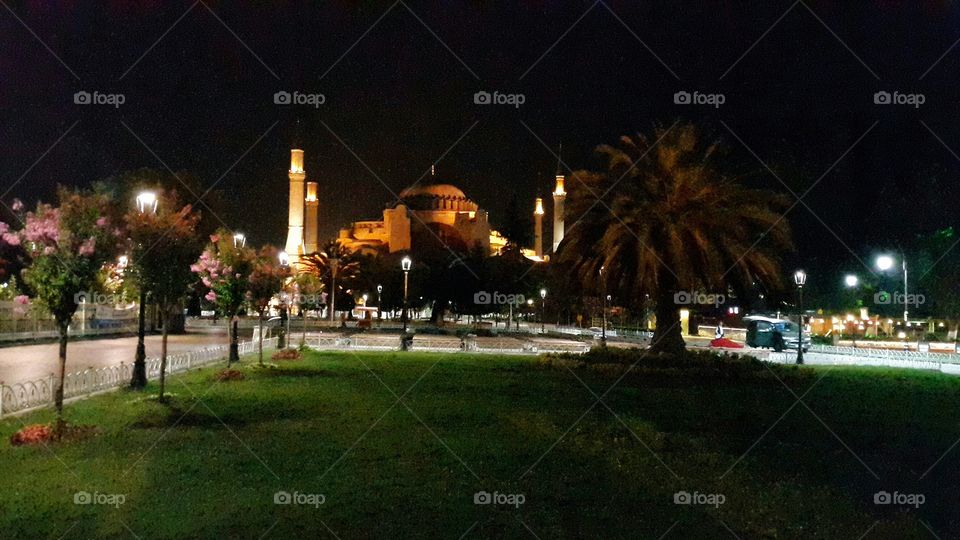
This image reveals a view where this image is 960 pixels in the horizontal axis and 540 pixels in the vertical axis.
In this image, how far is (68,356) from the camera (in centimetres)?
2678

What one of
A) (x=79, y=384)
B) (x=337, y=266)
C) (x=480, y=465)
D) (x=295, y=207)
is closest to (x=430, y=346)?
(x=79, y=384)

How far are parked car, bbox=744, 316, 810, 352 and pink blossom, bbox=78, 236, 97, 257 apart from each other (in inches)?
1290

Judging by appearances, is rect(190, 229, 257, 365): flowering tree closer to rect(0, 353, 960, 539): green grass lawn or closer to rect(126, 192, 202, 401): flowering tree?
rect(0, 353, 960, 539): green grass lawn

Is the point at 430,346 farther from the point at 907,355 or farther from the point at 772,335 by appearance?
the point at 907,355

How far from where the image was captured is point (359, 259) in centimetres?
8531

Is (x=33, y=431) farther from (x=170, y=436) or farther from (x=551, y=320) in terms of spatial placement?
(x=551, y=320)

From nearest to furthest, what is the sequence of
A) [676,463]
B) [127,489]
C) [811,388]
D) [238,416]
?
1. [127,489]
2. [676,463]
3. [238,416]
4. [811,388]

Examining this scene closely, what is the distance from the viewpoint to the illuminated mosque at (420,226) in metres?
101

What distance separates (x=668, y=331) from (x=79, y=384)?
16.5 meters

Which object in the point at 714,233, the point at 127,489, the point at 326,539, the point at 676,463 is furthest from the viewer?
the point at 714,233

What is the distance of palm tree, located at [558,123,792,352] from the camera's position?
23.5 meters

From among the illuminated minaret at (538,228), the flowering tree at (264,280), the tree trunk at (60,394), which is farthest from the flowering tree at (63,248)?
the illuminated minaret at (538,228)

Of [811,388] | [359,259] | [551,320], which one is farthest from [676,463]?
[359,259]

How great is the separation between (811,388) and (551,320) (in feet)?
197
